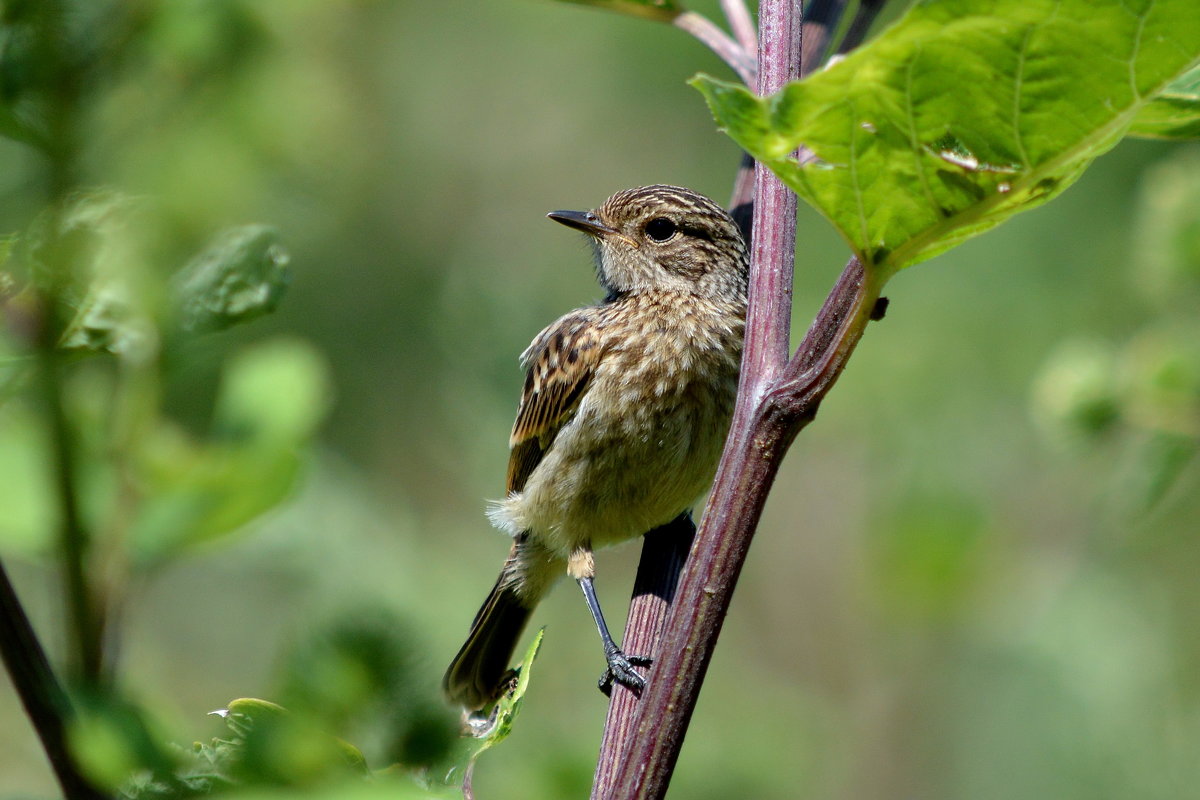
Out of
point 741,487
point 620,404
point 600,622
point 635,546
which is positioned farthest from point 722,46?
point 635,546

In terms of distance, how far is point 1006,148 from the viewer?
4.67 ft

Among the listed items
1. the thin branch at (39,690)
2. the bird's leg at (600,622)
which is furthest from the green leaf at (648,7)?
the thin branch at (39,690)

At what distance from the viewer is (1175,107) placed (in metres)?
1.41

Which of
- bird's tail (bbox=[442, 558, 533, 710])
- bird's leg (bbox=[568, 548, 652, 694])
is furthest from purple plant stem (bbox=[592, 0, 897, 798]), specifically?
bird's tail (bbox=[442, 558, 533, 710])

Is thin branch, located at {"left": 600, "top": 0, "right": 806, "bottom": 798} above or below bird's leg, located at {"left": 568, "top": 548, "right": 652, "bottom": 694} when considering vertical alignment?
above

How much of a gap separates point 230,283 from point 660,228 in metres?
2.95

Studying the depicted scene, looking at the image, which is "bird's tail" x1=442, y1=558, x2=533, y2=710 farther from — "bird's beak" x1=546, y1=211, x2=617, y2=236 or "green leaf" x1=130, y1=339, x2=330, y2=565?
"green leaf" x1=130, y1=339, x2=330, y2=565

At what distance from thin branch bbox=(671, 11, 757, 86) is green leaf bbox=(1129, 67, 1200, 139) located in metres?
0.88

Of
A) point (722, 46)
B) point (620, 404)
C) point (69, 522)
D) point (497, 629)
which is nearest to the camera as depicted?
point (69, 522)

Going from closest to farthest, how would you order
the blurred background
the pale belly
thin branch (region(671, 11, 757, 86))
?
thin branch (region(671, 11, 757, 86))
the blurred background
the pale belly

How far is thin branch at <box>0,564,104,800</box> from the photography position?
1.16m

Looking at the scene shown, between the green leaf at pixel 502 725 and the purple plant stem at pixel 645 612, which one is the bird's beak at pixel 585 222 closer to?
the purple plant stem at pixel 645 612

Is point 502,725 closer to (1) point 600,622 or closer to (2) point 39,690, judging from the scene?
(2) point 39,690

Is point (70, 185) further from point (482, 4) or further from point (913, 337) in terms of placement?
point (482, 4)
